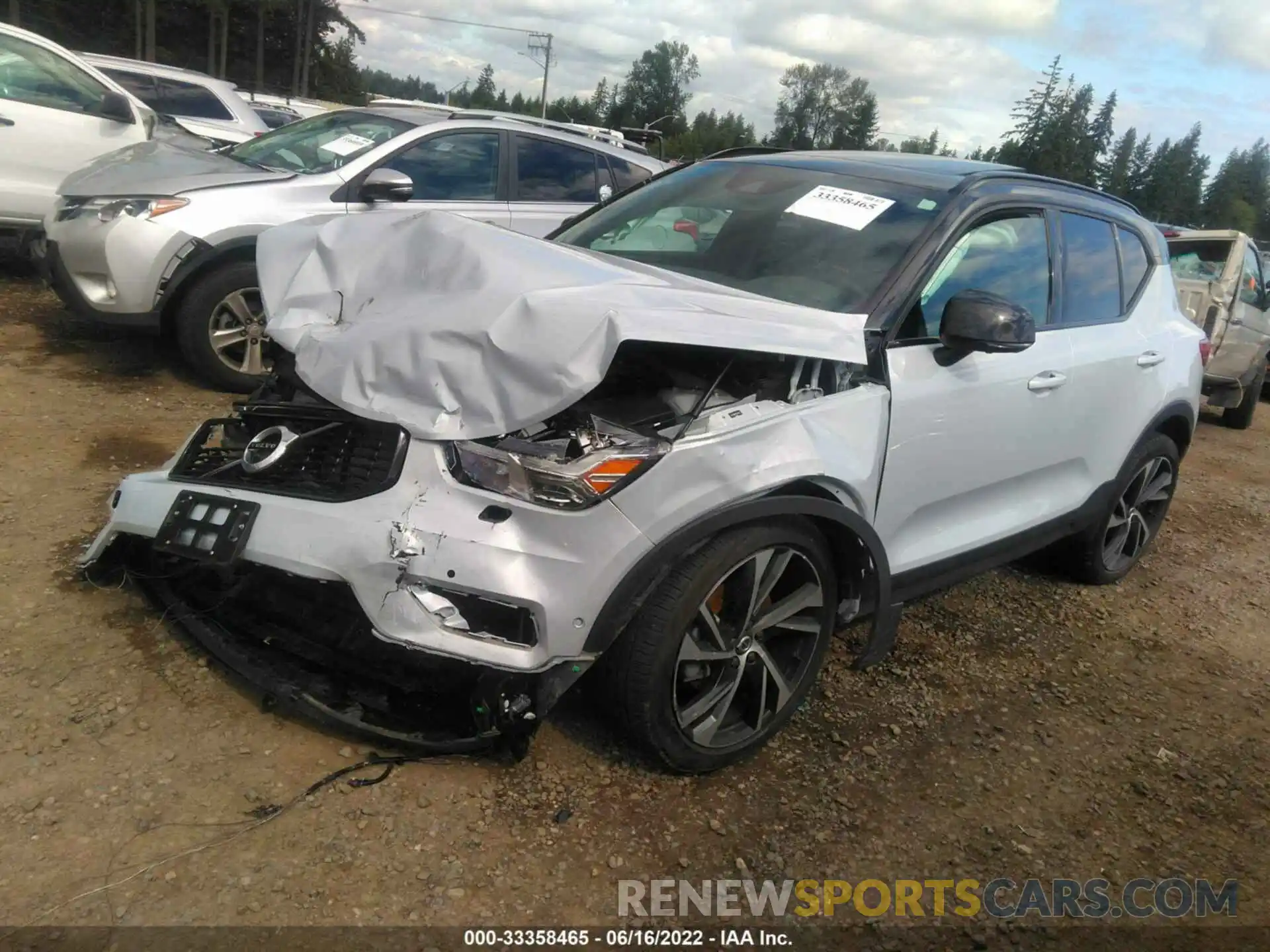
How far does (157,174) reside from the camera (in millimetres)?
5418

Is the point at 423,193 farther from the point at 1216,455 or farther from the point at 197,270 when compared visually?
the point at 1216,455

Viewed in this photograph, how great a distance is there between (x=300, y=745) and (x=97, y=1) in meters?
54.3

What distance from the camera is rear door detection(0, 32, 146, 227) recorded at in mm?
6871

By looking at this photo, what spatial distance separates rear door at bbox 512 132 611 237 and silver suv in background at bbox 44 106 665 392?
13mm

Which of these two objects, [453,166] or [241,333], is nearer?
[241,333]

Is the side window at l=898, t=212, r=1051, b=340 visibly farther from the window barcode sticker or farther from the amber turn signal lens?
the amber turn signal lens

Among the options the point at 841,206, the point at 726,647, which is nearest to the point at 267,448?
the point at 726,647

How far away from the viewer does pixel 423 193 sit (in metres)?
5.98

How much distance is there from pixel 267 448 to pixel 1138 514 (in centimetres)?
397

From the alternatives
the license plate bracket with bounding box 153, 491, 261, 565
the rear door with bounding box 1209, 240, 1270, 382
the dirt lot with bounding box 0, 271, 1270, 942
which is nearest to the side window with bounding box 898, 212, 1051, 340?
the dirt lot with bounding box 0, 271, 1270, 942

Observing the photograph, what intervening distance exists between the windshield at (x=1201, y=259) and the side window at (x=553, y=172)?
542cm

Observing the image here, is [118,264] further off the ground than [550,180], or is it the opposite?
[550,180]

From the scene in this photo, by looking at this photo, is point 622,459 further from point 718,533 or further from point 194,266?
point 194,266

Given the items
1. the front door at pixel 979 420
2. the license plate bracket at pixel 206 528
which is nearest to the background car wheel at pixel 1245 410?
the front door at pixel 979 420
